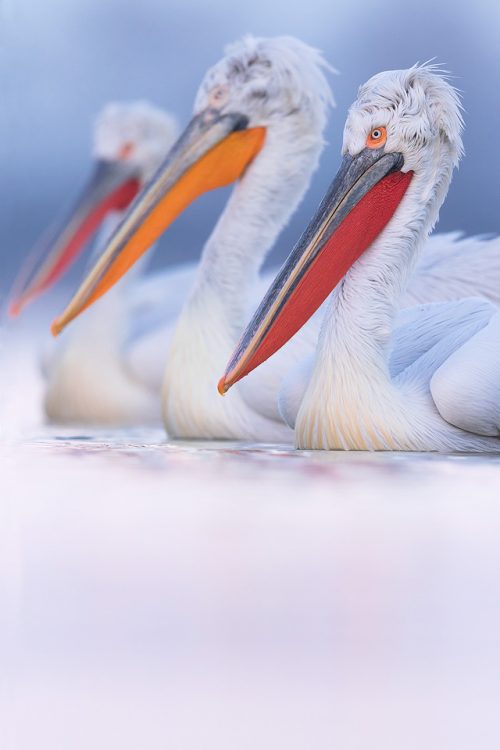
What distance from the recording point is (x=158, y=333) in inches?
169

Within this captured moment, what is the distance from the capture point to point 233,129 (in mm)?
3686

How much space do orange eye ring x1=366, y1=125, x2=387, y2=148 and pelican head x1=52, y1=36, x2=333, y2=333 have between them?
70 cm

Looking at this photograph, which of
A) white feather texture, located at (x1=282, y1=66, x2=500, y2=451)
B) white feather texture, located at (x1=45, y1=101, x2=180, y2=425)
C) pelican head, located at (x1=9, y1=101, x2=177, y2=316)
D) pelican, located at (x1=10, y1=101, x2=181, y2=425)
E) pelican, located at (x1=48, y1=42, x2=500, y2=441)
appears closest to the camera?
white feather texture, located at (x1=282, y1=66, x2=500, y2=451)

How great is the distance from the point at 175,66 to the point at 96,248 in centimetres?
117

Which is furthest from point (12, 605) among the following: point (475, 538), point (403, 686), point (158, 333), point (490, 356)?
point (158, 333)

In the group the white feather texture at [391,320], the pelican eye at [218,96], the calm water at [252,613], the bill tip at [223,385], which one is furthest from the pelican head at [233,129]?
the calm water at [252,613]

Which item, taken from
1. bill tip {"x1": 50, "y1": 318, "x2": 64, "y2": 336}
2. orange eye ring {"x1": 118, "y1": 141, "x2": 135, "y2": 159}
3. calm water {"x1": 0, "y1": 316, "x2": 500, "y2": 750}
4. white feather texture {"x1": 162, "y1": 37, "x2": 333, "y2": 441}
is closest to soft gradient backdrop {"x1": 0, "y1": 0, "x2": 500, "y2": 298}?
white feather texture {"x1": 162, "y1": 37, "x2": 333, "y2": 441}

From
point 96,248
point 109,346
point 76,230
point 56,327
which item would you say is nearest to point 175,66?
point 76,230

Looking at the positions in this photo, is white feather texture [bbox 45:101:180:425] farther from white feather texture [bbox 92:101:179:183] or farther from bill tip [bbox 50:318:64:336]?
bill tip [bbox 50:318:64:336]

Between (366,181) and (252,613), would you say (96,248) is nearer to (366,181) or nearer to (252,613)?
(366,181)

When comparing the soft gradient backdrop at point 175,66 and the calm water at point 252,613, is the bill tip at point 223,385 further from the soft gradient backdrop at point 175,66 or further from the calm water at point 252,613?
the soft gradient backdrop at point 175,66

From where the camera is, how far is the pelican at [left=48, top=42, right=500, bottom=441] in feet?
11.6

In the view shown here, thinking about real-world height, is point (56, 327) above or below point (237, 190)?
below

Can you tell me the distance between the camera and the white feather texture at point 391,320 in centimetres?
289
